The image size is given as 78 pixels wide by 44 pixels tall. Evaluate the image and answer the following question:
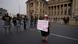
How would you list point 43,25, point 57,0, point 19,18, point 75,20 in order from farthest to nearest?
1. point 57,0
2. point 75,20
3. point 19,18
4. point 43,25

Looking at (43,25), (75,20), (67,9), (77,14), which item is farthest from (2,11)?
(67,9)

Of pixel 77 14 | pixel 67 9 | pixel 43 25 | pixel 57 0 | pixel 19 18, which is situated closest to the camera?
pixel 43 25

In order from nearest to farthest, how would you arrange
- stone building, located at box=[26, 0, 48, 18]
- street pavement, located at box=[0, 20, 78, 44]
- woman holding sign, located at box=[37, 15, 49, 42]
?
street pavement, located at box=[0, 20, 78, 44] → woman holding sign, located at box=[37, 15, 49, 42] → stone building, located at box=[26, 0, 48, 18]

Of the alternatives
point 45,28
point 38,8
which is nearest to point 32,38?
point 45,28

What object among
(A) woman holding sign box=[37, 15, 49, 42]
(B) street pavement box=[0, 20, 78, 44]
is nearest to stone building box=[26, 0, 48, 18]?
(B) street pavement box=[0, 20, 78, 44]

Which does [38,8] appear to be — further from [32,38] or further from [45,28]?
[45,28]

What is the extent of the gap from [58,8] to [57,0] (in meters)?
3.85

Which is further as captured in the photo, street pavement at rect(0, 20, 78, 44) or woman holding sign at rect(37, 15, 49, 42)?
woman holding sign at rect(37, 15, 49, 42)

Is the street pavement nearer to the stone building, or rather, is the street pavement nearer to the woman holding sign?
the woman holding sign

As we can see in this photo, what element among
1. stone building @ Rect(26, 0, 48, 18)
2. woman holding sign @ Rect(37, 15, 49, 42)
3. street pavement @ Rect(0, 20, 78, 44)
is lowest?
street pavement @ Rect(0, 20, 78, 44)

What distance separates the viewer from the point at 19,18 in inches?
872

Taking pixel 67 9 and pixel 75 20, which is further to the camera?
pixel 67 9

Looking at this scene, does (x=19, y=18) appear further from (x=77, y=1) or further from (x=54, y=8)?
(x=54, y=8)

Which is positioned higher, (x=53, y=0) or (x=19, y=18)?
(x=53, y=0)
